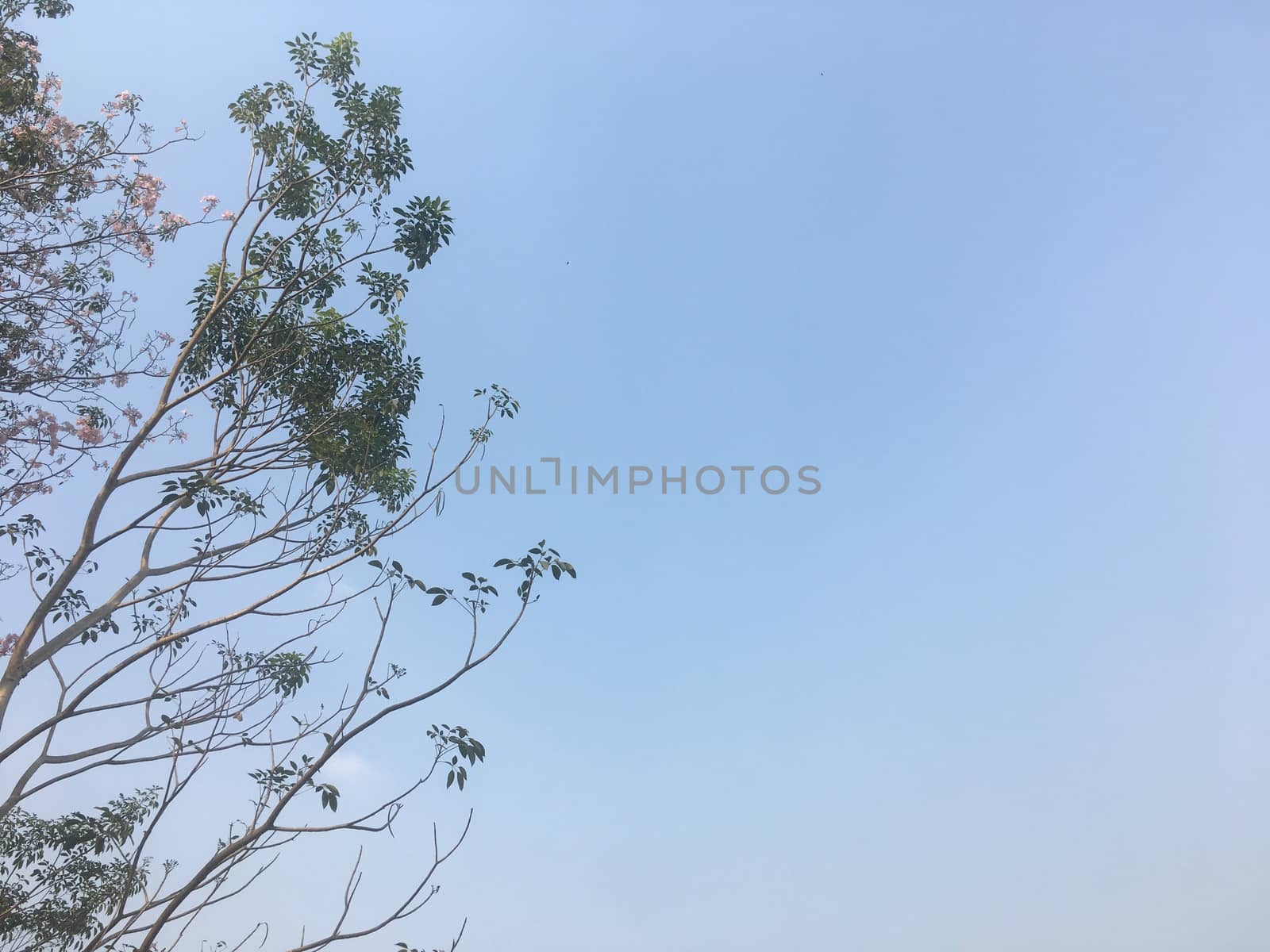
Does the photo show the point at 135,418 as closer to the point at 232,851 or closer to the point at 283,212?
the point at 283,212

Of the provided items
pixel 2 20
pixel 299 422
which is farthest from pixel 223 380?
pixel 2 20

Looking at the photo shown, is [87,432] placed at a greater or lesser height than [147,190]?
lesser

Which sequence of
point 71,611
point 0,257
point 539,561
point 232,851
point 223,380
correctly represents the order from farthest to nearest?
point 223,380 < point 71,611 < point 0,257 < point 539,561 < point 232,851

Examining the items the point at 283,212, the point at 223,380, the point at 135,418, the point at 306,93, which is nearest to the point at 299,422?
the point at 223,380

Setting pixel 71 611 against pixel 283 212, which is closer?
pixel 71 611

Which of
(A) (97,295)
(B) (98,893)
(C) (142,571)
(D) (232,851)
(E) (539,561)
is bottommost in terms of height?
(D) (232,851)

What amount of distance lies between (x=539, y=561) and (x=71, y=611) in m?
3.91

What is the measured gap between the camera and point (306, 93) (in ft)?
23.3

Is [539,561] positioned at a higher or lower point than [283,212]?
Answer: lower

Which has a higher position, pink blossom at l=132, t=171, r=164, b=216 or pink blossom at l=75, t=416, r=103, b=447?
pink blossom at l=132, t=171, r=164, b=216

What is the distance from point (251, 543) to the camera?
687cm

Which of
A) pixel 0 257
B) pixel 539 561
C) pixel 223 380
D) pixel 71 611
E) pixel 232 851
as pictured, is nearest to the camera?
pixel 232 851

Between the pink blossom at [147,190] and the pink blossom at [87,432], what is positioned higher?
the pink blossom at [147,190]

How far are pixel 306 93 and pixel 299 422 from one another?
107 inches
